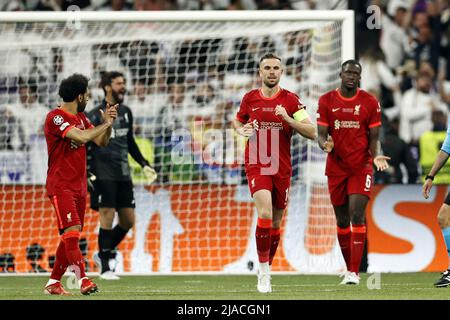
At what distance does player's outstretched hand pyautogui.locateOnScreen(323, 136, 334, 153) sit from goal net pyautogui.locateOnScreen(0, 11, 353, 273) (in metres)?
2.24

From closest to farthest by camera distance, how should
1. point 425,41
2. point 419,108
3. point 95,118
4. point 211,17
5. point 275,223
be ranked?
point 275,223 < point 95,118 < point 211,17 < point 419,108 < point 425,41

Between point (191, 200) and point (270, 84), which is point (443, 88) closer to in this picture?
point (191, 200)

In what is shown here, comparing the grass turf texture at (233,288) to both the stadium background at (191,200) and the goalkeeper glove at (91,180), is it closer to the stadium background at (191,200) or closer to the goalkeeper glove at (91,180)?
the stadium background at (191,200)

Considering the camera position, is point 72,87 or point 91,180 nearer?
point 72,87

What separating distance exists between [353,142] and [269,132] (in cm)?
118

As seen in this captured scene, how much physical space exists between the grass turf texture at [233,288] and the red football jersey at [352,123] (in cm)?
116

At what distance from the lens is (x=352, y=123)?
10.4m

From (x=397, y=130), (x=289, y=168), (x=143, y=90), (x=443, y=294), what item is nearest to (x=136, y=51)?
(x=143, y=90)

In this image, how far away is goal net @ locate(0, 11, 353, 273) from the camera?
13.0 m

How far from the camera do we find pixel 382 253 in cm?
1291

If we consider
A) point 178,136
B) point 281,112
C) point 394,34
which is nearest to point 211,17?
point 178,136

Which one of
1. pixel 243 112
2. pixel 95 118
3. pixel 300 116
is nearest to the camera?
pixel 300 116

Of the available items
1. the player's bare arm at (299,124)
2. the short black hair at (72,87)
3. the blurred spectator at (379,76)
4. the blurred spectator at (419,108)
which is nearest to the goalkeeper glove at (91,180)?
the short black hair at (72,87)

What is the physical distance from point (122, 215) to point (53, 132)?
3.11m
